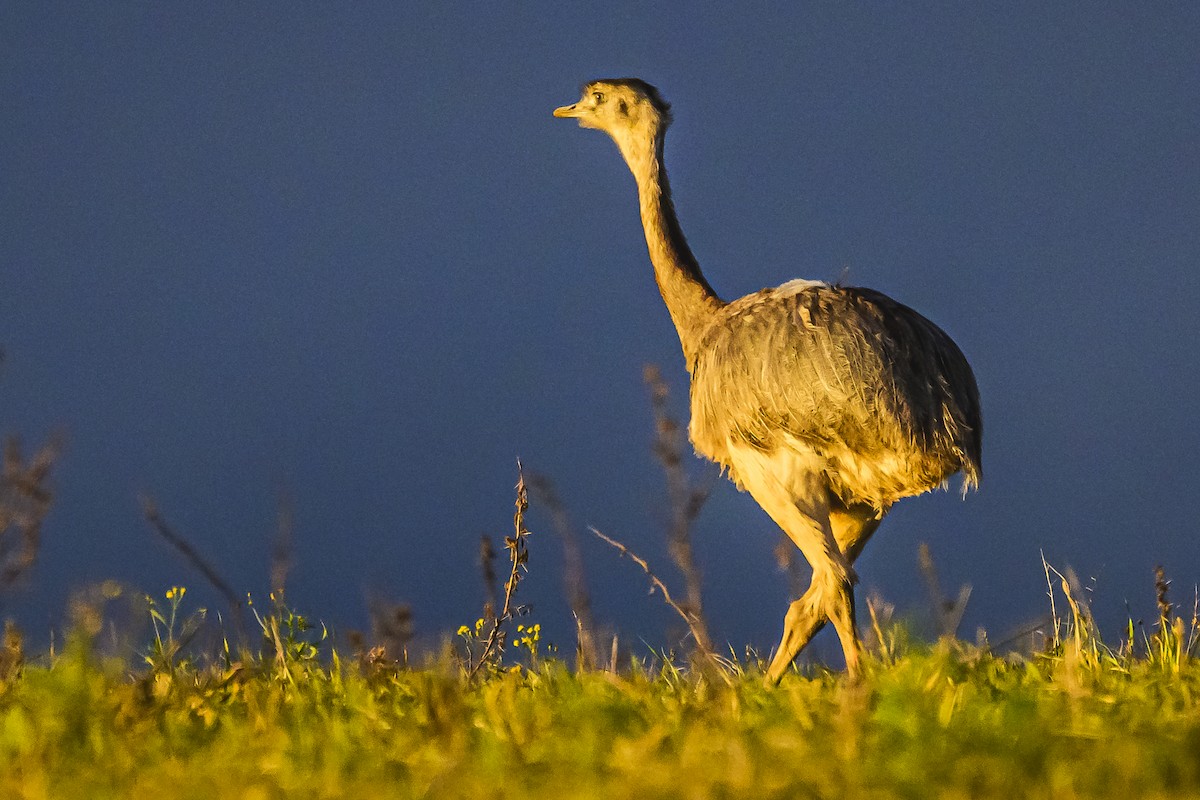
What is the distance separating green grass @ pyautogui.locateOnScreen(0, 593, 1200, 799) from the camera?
2.65 meters

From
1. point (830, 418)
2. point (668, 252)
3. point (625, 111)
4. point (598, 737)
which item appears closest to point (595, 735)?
point (598, 737)

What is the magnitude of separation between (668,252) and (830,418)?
7.04ft

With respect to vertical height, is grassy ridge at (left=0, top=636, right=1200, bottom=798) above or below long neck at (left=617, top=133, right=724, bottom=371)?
below

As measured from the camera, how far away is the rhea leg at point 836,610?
6.14 meters

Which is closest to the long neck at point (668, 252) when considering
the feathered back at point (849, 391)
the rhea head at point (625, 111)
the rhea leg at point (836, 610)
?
the rhea head at point (625, 111)

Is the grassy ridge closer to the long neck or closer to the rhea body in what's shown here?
the rhea body

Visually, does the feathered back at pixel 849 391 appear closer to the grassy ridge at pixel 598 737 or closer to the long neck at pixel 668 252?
the long neck at pixel 668 252

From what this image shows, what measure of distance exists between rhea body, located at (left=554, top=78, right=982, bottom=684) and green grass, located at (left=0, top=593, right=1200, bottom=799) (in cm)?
146

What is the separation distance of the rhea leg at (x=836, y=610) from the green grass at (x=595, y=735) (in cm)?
130

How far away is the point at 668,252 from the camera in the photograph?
25.8 feet

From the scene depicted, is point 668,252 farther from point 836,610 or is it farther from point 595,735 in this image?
point 595,735

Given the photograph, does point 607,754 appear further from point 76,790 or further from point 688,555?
point 76,790

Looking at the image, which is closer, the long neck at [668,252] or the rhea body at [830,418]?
the rhea body at [830,418]

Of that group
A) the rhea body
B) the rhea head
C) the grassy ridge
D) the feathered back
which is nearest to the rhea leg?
the rhea body
